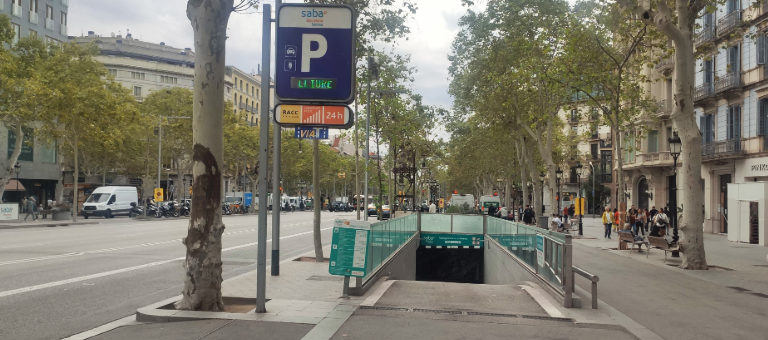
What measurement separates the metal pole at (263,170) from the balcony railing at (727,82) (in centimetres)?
2822

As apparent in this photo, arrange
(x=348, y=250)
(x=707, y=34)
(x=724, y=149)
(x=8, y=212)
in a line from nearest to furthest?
(x=348, y=250) < (x=724, y=149) < (x=707, y=34) < (x=8, y=212)

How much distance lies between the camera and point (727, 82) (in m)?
30.8

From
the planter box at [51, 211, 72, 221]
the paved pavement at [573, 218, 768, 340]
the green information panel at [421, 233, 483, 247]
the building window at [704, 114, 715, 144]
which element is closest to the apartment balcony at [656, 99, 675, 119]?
the building window at [704, 114, 715, 144]

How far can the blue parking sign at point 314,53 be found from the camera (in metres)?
7.74

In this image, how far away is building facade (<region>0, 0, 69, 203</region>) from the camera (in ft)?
155

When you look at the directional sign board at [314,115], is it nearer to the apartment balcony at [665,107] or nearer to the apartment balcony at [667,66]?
the apartment balcony at [667,66]

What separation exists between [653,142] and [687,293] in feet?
110

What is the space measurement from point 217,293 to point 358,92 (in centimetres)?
1549

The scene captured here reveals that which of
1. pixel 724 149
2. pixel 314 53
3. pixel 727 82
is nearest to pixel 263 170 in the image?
pixel 314 53

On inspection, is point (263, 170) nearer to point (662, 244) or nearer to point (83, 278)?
point (83, 278)

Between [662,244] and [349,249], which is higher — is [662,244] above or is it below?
below

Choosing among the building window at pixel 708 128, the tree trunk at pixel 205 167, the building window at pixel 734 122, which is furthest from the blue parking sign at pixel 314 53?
the building window at pixel 708 128

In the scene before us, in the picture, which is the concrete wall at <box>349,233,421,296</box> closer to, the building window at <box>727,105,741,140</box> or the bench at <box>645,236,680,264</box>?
the bench at <box>645,236,680,264</box>

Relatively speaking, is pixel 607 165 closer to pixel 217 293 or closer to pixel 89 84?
pixel 89 84
